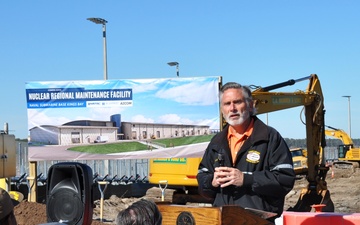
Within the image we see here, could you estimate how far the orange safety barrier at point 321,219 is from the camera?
12.8 feet

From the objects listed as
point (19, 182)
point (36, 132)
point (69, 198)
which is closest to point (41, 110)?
point (36, 132)

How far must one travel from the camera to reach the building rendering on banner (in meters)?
13.8

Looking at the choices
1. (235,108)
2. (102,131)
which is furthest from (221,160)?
(102,131)

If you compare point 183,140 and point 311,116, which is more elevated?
point 311,116

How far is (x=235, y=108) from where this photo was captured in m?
4.09

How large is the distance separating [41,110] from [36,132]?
0.53 m

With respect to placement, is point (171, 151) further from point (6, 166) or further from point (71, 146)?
point (6, 166)

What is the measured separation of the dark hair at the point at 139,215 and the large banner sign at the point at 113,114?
410 inches

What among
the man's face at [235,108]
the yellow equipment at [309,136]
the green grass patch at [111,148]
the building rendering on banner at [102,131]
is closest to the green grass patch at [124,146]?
the green grass patch at [111,148]

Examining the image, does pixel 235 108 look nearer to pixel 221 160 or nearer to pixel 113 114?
pixel 221 160

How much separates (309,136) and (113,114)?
15.3ft

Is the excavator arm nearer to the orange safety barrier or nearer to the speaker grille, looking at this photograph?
the speaker grille

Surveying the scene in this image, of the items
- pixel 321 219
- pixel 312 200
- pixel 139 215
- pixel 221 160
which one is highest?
pixel 221 160

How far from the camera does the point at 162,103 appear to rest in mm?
13680
